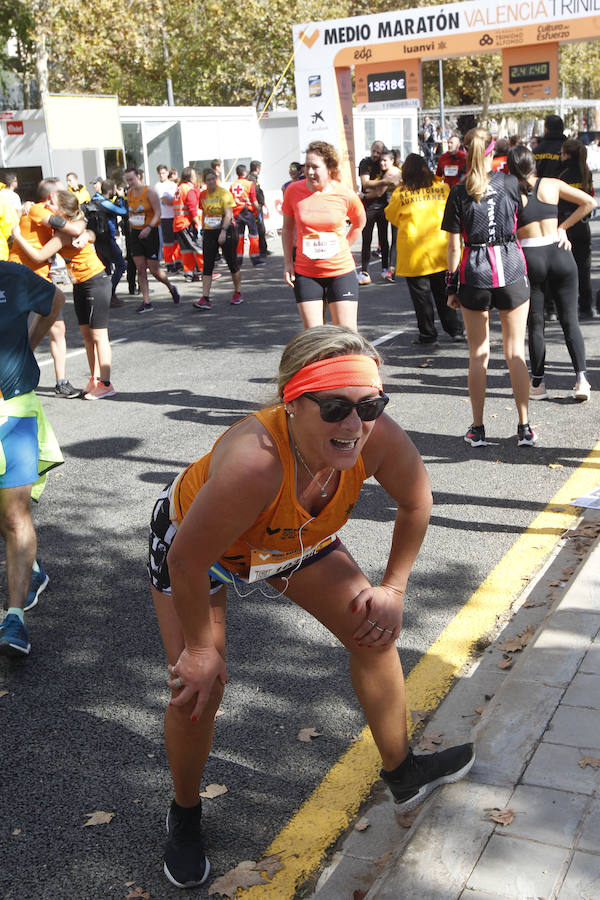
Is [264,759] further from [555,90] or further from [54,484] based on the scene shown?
[555,90]

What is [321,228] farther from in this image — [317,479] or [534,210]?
[317,479]

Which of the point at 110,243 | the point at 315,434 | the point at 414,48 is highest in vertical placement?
the point at 414,48

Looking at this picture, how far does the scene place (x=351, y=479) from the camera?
2543 mm

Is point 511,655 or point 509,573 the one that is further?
point 509,573

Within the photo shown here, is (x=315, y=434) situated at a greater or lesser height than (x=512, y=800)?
greater

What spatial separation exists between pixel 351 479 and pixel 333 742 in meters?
1.27

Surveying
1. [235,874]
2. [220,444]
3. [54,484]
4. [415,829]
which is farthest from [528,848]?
[54,484]

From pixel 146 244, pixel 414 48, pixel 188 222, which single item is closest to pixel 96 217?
pixel 146 244

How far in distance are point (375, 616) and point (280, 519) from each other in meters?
0.39

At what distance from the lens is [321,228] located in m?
7.74

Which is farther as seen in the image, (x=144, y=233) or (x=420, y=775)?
(x=144, y=233)

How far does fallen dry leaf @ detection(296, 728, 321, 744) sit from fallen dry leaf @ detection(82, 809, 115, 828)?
710 millimetres

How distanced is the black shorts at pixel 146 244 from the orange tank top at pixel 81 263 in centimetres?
515

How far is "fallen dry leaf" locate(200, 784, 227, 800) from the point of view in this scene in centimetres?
312
